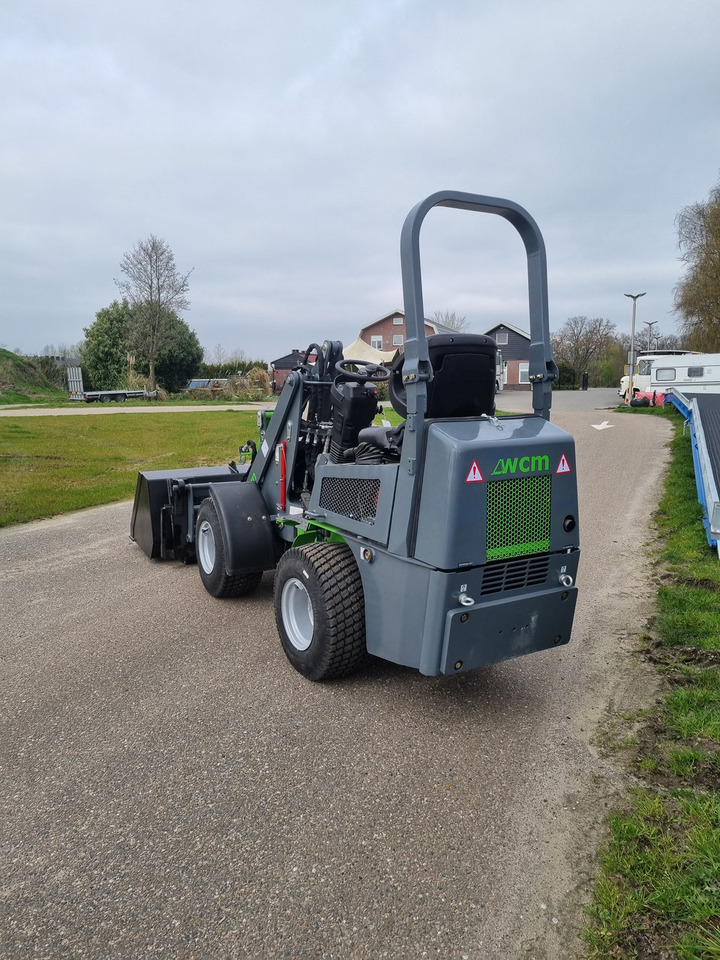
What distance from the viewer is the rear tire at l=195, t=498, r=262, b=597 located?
18.0 ft

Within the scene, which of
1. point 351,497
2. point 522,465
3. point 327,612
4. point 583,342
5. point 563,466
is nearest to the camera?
point 522,465

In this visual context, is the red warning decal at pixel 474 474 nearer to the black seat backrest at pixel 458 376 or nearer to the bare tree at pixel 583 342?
the black seat backrest at pixel 458 376

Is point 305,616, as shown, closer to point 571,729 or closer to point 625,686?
point 571,729

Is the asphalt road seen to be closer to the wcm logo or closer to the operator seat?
the wcm logo

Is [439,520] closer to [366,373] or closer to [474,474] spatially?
[474,474]

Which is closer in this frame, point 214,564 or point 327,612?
point 327,612

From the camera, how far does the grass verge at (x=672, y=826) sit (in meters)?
2.30

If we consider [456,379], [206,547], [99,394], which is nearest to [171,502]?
[206,547]

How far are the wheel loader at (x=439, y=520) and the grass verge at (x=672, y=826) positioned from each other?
0.76m

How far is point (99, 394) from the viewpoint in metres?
36.2

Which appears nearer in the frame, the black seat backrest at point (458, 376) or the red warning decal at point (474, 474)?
the red warning decal at point (474, 474)

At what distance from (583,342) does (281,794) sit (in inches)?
2512

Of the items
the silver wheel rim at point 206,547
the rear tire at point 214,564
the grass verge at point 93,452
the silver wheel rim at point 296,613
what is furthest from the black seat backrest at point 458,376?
the grass verge at point 93,452

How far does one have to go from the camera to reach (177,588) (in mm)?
6133
